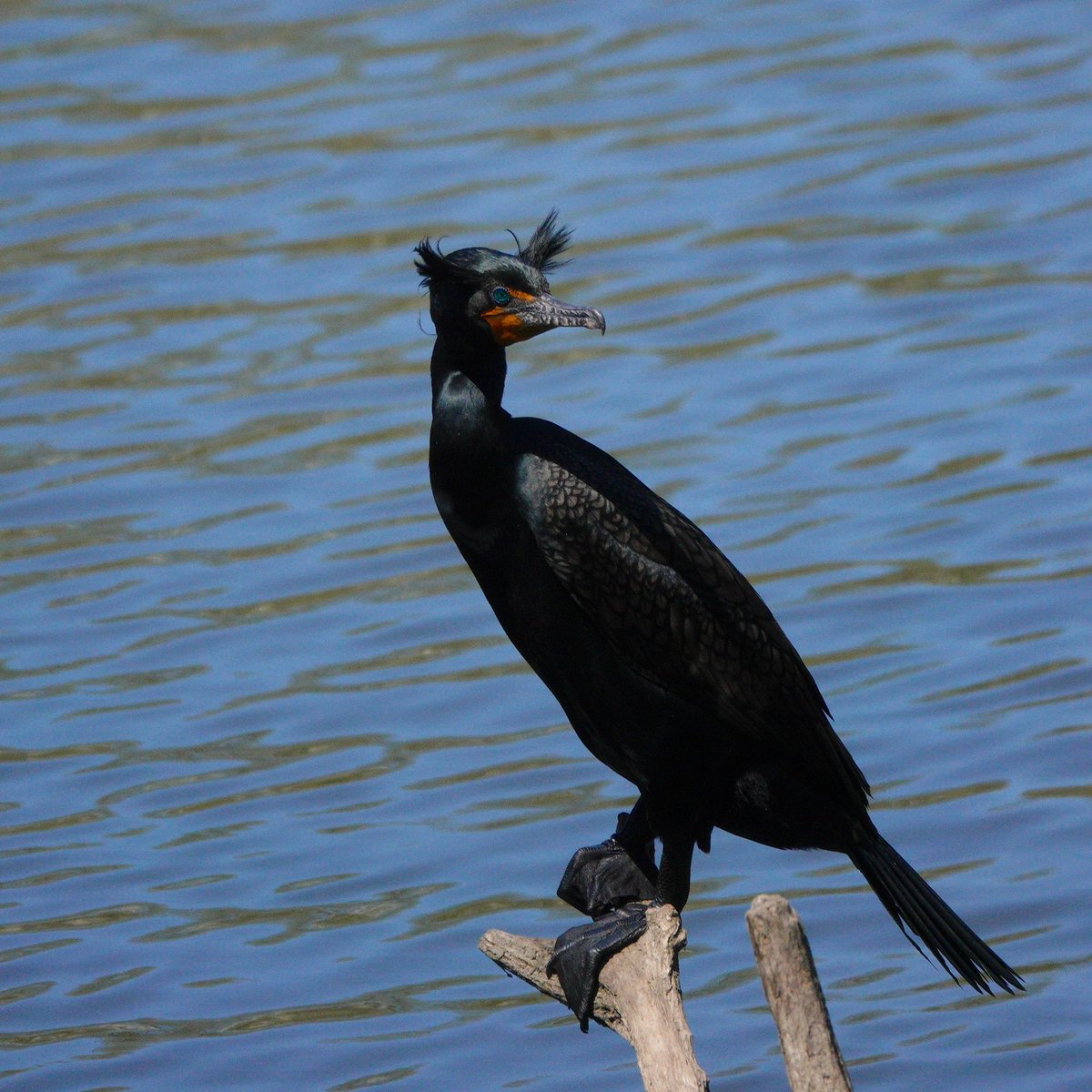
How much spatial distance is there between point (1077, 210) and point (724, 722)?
354 inches

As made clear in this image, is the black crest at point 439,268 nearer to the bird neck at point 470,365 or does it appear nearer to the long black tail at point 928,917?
the bird neck at point 470,365

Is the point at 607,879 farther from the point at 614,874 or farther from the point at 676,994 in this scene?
the point at 676,994

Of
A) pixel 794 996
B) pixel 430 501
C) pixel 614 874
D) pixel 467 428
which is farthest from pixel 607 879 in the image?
pixel 430 501

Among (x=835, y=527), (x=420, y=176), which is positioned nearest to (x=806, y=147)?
(x=420, y=176)

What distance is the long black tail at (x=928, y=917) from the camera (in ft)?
17.0

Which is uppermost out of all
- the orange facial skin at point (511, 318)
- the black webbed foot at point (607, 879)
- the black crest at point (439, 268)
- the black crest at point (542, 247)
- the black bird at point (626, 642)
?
the black crest at point (542, 247)

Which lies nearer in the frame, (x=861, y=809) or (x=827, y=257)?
(x=861, y=809)

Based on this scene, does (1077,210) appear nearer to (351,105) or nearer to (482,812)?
(351,105)

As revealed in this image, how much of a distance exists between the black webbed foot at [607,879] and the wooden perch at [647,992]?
321 millimetres

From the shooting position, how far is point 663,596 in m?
5.22

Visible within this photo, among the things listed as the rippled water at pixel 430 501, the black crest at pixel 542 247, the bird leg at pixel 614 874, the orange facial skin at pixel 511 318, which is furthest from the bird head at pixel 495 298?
the rippled water at pixel 430 501

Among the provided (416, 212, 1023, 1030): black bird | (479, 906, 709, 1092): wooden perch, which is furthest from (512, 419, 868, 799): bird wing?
(479, 906, 709, 1092): wooden perch

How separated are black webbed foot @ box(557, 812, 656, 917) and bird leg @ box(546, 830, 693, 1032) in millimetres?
147

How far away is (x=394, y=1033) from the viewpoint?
7406 mm
